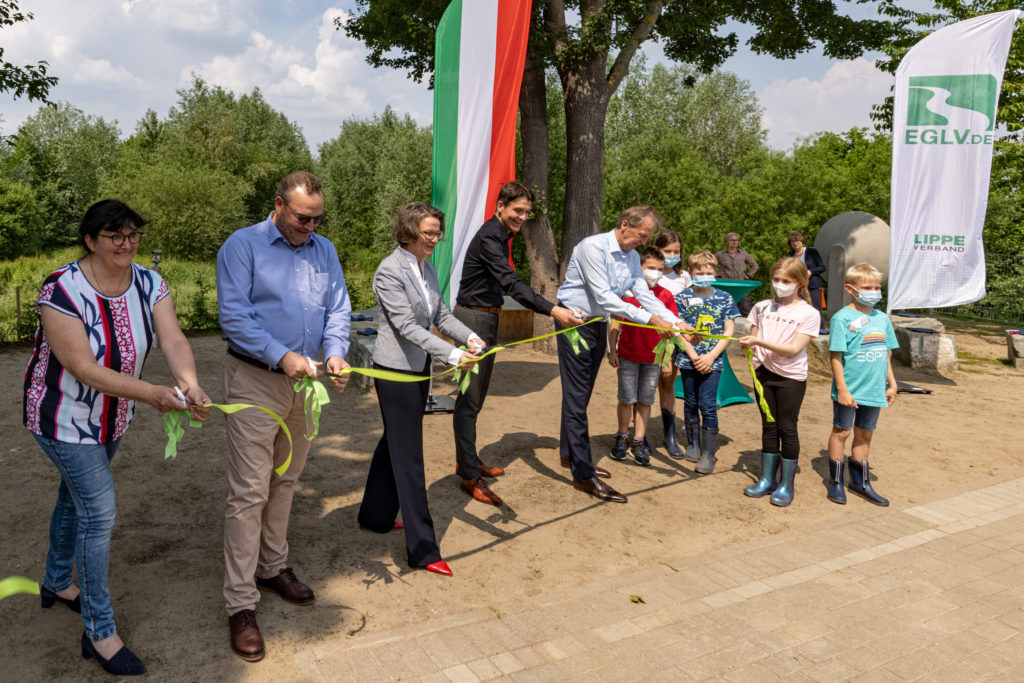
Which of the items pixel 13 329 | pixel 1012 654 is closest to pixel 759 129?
pixel 13 329

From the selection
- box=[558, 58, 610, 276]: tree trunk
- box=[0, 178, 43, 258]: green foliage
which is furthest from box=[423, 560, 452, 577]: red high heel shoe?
box=[0, 178, 43, 258]: green foliage

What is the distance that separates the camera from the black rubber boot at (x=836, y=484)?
5.39 m

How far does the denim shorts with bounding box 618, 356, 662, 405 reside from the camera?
595 centimetres

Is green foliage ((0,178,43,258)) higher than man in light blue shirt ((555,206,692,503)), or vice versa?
green foliage ((0,178,43,258))

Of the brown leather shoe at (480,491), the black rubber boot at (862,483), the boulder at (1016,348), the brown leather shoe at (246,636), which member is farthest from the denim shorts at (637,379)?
the boulder at (1016,348)

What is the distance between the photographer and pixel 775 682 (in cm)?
309

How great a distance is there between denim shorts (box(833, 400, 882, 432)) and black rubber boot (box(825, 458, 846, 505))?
0.29 meters

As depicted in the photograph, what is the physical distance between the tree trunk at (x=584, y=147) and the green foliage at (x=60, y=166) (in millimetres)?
36620

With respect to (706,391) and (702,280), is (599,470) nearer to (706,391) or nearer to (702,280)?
(706,391)

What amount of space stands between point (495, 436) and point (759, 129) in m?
37.2

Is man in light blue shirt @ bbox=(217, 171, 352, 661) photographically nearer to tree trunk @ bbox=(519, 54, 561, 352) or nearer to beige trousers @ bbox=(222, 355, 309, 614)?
beige trousers @ bbox=(222, 355, 309, 614)

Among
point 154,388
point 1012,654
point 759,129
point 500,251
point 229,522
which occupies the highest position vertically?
point 759,129

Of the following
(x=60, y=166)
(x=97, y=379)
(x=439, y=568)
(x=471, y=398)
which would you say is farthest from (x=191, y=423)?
(x=60, y=166)

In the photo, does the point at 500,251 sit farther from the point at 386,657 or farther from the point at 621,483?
the point at 386,657
